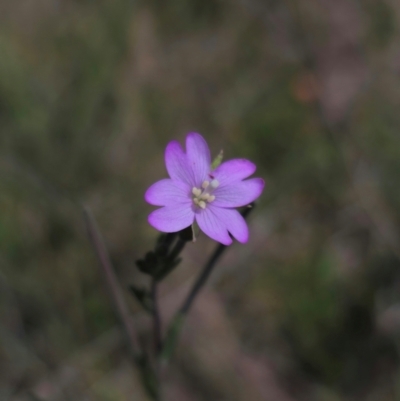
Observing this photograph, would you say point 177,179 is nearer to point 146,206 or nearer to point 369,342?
point 146,206

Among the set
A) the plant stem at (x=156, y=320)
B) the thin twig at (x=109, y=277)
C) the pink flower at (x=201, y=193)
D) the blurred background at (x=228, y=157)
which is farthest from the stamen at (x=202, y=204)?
the blurred background at (x=228, y=157)

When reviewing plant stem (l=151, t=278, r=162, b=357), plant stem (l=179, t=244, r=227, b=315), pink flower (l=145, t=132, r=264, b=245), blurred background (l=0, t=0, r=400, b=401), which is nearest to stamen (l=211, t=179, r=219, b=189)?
pink flower (l=145, t=132, r=264, b=245)

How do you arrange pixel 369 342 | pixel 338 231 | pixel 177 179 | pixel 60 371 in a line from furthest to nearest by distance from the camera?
pixel 338 231 → pixel 369 342 → pixel 60 371 → pixel 177 179

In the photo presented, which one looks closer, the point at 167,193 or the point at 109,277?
the point at 167,193

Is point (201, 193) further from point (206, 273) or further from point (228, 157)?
point (228, 157)

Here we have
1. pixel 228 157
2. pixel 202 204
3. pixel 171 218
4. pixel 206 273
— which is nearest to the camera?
pixel 171 218

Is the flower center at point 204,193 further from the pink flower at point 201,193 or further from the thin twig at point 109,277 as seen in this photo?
the thin twig at point 109,277

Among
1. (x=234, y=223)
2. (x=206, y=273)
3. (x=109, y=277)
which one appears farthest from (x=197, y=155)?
(x=109, y=277)

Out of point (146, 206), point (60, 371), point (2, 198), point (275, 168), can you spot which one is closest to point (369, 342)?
point (275, 168)
